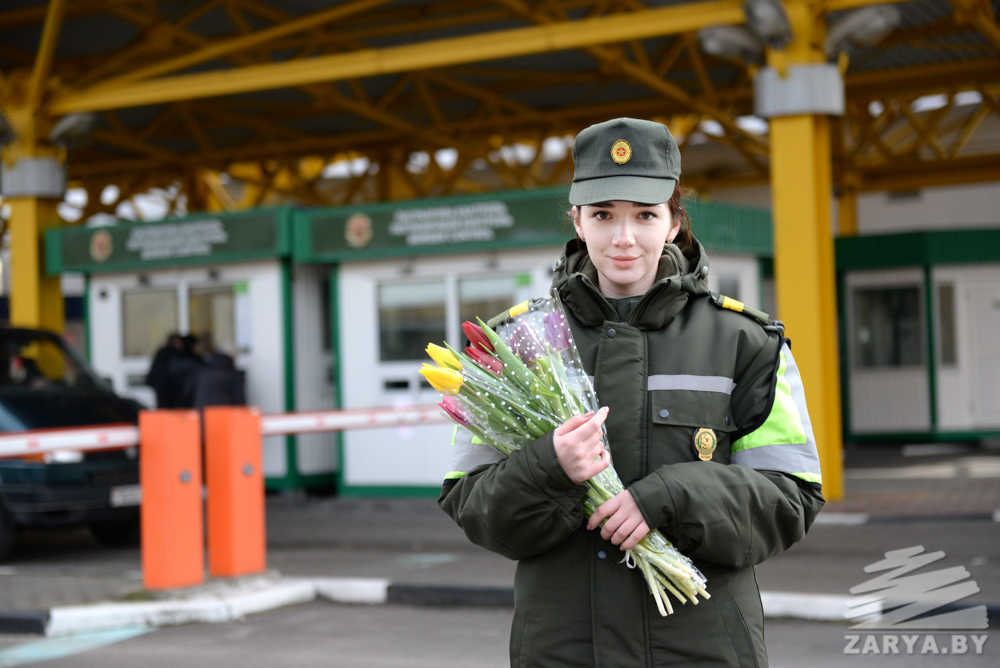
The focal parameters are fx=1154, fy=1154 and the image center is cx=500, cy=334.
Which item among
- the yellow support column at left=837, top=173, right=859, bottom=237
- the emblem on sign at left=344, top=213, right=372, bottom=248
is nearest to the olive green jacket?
the emblem on sign at left=344, top=213, right=372, bottom=248

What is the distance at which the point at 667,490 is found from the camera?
204 cm

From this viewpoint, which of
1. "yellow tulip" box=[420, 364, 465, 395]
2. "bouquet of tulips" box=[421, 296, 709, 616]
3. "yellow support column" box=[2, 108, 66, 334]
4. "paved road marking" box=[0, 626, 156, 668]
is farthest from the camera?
"yellow support column" box=[2, 108, 66, 334]

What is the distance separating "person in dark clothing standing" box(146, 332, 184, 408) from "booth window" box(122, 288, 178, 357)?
692 mm

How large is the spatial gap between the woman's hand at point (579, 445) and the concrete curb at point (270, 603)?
4890 mm

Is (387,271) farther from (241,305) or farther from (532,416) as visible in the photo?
(532,416)

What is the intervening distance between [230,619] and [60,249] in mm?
8888

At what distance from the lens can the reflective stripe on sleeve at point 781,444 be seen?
7.11ft

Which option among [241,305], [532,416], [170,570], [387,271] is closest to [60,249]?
[241,305]

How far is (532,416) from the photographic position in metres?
2.13

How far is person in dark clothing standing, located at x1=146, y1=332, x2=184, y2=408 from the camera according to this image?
13.1 meters

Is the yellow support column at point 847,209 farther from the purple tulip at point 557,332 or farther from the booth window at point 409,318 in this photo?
the purple tulip at point 557,332

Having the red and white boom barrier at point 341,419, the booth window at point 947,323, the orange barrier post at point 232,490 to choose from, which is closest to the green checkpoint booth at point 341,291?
the red and white boom barrier at point 341,419

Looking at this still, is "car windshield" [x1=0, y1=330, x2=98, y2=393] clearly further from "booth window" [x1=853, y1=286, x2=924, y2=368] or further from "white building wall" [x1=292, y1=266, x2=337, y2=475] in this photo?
"booth window" [x1=853, y1=286, x2=924, y2=368]

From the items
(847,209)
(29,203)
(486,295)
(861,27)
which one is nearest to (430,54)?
(486,295)
